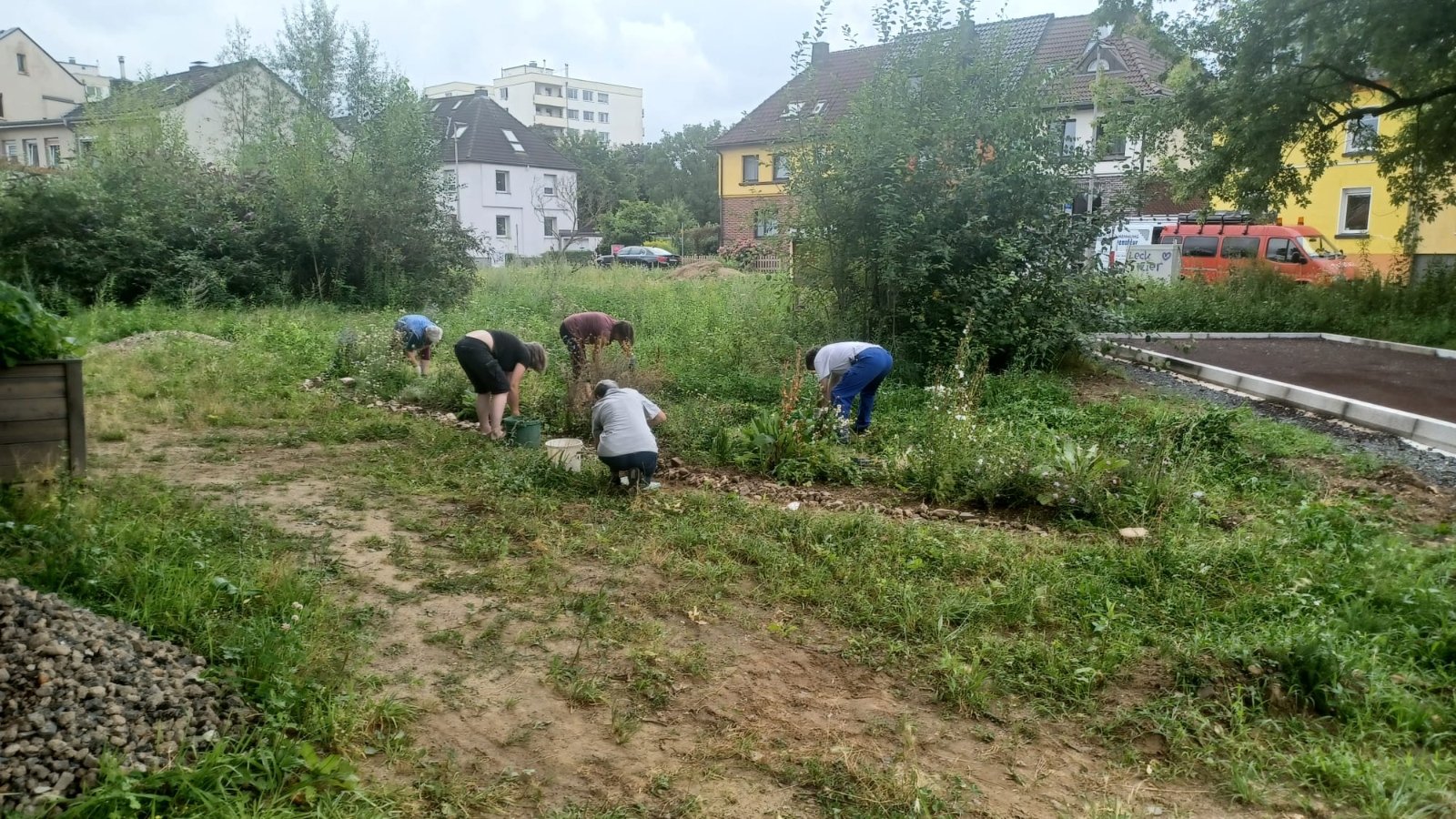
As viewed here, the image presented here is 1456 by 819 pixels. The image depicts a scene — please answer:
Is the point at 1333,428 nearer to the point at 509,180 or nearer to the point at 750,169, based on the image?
the point at 750,169

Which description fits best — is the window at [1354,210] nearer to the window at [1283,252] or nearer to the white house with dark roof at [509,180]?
the window at [1283,252]

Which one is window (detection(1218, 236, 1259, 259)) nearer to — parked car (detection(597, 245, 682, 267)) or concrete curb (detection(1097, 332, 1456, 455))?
concrete curb (detection(1097, 332, 1456, 455))

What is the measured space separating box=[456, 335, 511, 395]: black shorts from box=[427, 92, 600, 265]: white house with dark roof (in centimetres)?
3821

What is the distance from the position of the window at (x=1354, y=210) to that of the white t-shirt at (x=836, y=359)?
2638 centimetres

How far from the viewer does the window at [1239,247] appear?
2328cm

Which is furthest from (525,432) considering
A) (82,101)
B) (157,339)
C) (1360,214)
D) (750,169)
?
(82,101)

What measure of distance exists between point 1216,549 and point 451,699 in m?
4.29

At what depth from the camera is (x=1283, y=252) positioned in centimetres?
2295

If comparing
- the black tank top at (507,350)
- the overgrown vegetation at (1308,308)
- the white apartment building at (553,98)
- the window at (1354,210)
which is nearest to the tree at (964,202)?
the overgrown vegetation at (1308,308)

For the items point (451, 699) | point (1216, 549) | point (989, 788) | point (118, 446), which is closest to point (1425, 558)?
point (1216, 549)

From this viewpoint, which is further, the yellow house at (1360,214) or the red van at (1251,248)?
the yellow house at (1360,214)

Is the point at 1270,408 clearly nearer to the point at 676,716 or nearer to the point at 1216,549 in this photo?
the point at 1216,549

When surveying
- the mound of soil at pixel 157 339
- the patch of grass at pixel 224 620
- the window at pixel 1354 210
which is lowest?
the patch of grass at pixel 224 620

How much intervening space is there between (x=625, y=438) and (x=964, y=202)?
21.5 feet
